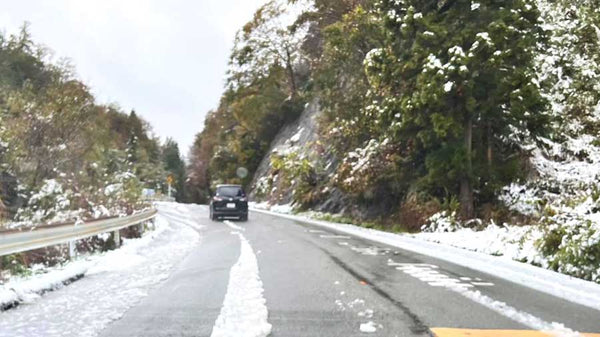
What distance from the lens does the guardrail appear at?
23.1ft

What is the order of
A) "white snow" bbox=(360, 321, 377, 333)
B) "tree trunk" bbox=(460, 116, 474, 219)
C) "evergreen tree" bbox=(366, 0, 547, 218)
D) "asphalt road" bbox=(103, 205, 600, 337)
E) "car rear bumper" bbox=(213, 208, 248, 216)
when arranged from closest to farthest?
"white snow" bbox=(360, 321, 377, 333), "asphalt road" bbox=(103, 205, 600, 337), "evergreen tree" bbox=(366, 0, 547, 218), "tree trunk" bbox=(460, 116, 474, 219), "car rear bumper" bbox=(213, 208, 248, 216)

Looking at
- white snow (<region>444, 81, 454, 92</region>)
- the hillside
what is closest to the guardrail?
the hillside

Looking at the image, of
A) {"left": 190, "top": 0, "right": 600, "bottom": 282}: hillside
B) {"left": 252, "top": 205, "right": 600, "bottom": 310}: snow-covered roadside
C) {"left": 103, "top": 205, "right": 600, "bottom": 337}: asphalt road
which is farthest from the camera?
{"left": 190, "top": 0, "right": 600, "bottom": 282}: hillside

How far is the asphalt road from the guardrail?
7.09 feet

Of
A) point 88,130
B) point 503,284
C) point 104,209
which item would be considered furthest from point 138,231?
point 503,284

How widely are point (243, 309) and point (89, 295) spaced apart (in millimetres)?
2253

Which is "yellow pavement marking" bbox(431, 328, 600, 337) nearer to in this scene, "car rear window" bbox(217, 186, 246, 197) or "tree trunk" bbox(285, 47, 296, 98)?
"car rear window" bbox(217, 186, 246, 197)

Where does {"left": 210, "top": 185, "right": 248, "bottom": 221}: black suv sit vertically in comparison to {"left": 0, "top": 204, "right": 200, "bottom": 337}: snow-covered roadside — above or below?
above

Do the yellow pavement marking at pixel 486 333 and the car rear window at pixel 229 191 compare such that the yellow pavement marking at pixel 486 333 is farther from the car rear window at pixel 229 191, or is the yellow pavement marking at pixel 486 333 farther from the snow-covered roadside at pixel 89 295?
the car rear window at pixel 229 191

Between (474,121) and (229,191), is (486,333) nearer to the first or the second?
(474,121)

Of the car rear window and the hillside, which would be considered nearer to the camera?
the hillside

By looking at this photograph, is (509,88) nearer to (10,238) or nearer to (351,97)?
(351,97)

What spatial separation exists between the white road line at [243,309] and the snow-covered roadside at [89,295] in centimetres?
108

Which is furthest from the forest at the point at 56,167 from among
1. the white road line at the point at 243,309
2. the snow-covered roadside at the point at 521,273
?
the snow-covered roadside at the point at 521,273
